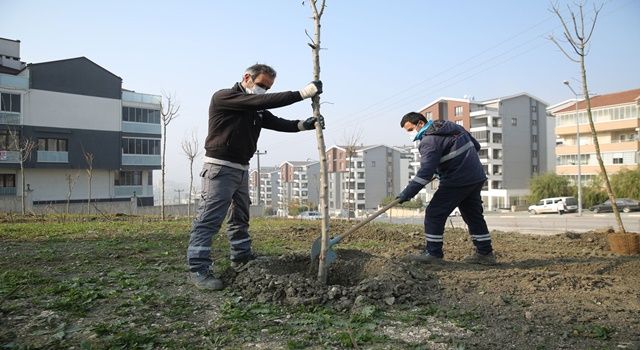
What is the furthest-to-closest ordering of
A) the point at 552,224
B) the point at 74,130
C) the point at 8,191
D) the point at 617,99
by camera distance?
the point at 617,99, the point at 74,130, the point at 8,191, the point at 552,224

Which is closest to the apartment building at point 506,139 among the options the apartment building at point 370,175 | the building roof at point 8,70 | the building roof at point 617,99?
the building roof at point 617,99

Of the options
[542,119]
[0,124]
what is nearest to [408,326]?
[0,124]

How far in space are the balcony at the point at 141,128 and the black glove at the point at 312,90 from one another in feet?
129

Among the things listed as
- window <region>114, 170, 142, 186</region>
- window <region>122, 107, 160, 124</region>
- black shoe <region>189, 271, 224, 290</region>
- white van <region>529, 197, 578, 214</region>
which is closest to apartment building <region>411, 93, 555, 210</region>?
white van <region>529, 197, 578, 214</region>

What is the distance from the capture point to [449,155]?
445 centimetres

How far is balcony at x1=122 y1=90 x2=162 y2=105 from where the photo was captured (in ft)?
128

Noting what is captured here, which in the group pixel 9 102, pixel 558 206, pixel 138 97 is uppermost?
pixel 138 97

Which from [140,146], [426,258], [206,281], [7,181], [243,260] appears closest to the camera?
[206,281]

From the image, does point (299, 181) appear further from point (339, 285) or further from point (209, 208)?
point (339, 285)

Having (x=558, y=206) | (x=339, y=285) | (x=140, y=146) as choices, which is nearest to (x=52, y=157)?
(x=140, y=146)

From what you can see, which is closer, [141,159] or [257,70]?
[257,70]

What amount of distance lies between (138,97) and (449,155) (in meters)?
40.1

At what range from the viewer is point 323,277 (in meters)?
3.48

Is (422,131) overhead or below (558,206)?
overhead
